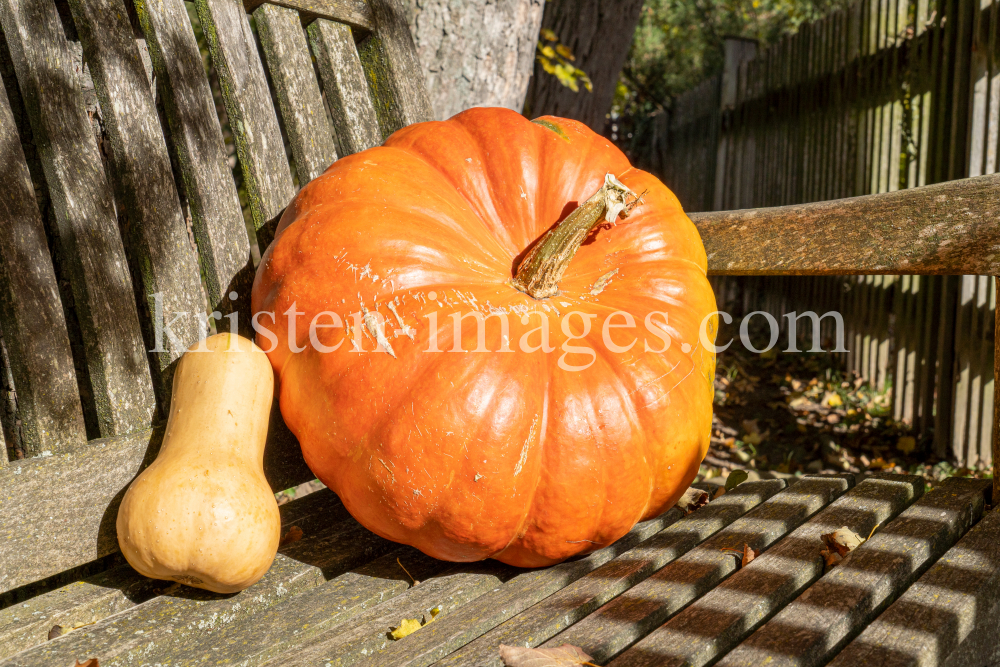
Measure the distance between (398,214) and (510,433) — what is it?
→ 57cm

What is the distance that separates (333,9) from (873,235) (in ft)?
5.36

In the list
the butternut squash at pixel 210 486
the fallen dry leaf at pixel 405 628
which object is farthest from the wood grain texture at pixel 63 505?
the fallen dry leaf at pixel 405 628

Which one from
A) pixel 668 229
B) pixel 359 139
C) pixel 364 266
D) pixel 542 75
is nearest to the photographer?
pixel 364 266

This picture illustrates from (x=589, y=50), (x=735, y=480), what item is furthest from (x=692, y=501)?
(x=589, y=50)

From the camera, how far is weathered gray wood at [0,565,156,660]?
1400mm

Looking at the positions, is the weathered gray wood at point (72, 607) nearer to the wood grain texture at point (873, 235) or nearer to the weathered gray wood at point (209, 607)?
the weathered gray wood at point (209, 607)

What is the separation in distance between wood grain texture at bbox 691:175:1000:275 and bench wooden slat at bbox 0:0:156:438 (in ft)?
4.93

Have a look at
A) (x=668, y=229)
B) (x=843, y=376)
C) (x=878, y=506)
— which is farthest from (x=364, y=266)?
(x=843, y=376)

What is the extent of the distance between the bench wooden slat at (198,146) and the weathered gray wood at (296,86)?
0.72 ft

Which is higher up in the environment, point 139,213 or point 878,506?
point 139,213

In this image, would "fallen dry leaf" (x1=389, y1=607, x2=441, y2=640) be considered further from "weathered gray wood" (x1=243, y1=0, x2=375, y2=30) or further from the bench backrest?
"weathered gray wood" (x1=243, y1=0, x2=375, y2=30)

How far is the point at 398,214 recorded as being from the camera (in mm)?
1717

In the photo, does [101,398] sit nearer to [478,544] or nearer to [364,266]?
[364,266]

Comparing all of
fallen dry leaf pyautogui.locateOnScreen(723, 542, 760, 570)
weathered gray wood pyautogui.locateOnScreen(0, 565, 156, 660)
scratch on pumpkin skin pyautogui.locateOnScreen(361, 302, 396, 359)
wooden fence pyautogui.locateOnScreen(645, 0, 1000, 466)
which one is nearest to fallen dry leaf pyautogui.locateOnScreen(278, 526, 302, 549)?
weathered gray wood pyautogui.locateOnScreen(0, 565, 156, 660)
